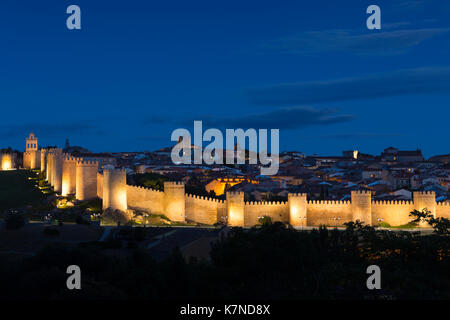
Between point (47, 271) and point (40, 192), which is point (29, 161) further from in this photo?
point (47, 271)

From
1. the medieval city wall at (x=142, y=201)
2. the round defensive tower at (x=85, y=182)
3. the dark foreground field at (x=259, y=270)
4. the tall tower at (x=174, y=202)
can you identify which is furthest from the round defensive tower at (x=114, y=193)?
the dark foreground field at (x=259, y=270)

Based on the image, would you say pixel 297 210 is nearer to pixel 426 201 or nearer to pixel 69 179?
pixel 426 201

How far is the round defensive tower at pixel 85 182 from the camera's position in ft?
112

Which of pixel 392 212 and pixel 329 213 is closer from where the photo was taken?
pixel 392 212

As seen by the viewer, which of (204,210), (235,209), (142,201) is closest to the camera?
(235,209)

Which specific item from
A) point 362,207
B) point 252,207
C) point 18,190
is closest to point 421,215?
point 362,207

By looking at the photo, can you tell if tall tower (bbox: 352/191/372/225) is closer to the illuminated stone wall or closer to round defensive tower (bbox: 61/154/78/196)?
round defensive tower (bbox: 61/154/78/196)

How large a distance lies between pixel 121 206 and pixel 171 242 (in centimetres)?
695

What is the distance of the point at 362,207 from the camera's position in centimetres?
3141

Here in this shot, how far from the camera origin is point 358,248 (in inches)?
1045

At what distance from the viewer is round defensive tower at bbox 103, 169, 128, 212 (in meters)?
31.9

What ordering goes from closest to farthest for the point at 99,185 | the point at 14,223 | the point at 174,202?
1. the point at 14,223
2. the point at 174,202
3. the point at 99,185

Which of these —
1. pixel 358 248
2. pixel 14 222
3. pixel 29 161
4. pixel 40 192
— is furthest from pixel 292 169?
pixel 14 222

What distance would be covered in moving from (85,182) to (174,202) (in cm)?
575
